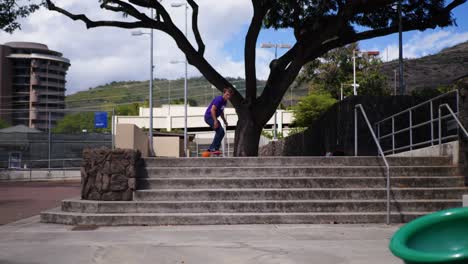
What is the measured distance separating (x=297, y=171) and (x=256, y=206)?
1.35 meters

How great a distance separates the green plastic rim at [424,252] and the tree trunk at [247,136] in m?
10.6

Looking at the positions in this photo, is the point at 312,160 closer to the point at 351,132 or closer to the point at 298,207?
the point at 298,207

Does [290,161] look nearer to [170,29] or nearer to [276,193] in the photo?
[276,193]

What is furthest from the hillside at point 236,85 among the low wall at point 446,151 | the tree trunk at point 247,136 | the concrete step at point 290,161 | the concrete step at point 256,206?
the concrete step at point 256,206

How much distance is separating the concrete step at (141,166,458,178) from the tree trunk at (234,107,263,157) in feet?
14.3

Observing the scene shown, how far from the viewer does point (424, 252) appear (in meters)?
2.74

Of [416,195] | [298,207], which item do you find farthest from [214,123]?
[416,195]

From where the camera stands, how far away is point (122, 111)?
121 metres

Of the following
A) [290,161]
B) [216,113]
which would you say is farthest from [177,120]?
[290,161]

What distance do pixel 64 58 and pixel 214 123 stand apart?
11742 cm

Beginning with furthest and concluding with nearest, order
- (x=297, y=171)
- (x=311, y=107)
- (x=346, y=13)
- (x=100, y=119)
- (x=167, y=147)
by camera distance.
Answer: (x=311, y=107), (x=100, y=119), (x=167, y=147), (x=346, y=13), (x=297, y=171)

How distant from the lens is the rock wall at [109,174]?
865 cm

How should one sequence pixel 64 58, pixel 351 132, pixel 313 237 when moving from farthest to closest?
1. pixel 64 58
2. pixel 351 132
3. pixel 313 237

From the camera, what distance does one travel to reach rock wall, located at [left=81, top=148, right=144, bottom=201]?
8.65m
